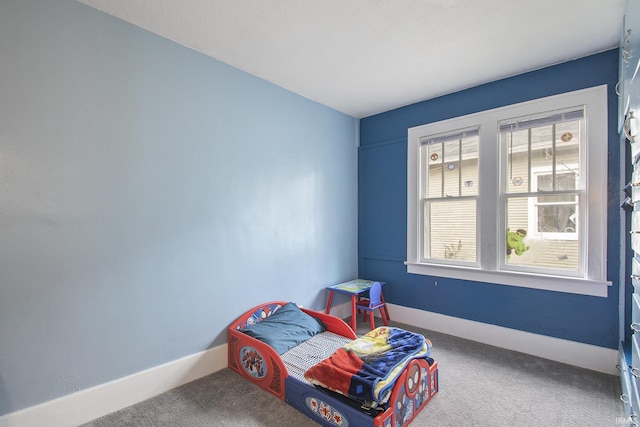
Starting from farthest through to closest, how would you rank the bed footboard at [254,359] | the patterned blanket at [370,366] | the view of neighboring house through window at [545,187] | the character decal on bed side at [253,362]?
1. the view of neighboring house through window at [545,187]
2. the character decal on bed side at [253,362]
3. the bed footboard at [254,359]
4. the patterned blanket at [370,366]

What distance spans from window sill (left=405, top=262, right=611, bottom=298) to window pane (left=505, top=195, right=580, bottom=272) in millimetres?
129

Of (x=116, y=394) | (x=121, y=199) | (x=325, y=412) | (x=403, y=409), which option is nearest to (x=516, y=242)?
(x=403, y=409)

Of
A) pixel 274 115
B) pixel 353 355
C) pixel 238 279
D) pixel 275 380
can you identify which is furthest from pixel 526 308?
pixel 274 115

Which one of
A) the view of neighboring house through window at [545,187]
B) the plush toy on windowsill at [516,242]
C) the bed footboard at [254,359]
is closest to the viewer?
the bed footboard at [254,359]

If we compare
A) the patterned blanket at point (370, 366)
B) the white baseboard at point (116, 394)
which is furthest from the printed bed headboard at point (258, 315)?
the patterned blanket at point (370, 366)

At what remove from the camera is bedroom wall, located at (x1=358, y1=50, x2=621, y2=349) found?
2400 mm

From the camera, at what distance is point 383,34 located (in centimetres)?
218

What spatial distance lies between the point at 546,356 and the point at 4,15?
174 inches

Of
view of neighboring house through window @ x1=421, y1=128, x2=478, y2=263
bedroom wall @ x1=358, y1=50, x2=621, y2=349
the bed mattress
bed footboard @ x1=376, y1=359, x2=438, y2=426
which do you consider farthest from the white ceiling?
A: the bed mattress

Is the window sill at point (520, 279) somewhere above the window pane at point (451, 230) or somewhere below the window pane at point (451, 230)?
below

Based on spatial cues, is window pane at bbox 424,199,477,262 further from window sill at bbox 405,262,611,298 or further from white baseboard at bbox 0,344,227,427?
white baseboard at bbox 0,344,227,427

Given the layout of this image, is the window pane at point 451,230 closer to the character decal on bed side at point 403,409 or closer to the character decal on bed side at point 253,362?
the character decal on bed side at point 403,409

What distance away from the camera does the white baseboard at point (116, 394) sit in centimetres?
169

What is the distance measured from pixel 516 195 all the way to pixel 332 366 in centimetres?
230
